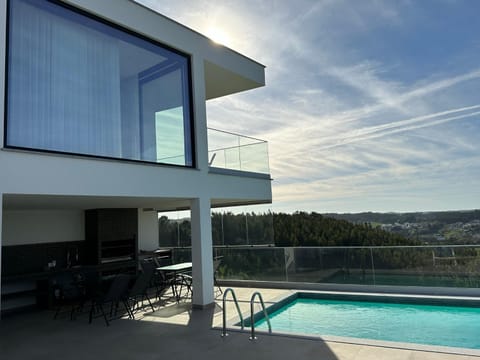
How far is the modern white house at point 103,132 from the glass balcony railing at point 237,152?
0.04 meters

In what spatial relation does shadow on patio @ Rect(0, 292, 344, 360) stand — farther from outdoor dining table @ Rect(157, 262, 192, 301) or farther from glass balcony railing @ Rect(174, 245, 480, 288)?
glass balcony railing @ Rect(174, 245, 480, 288)

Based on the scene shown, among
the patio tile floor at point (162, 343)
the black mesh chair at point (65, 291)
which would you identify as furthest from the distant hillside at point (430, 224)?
the black mesh chair at point (65, 291)

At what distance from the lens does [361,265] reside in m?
10.2

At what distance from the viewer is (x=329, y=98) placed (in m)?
14.7

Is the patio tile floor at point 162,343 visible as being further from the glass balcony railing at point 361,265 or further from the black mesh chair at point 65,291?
the glass balcony railing at point 361,265

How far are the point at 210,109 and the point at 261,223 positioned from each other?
475 cm

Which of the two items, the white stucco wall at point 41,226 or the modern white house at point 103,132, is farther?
the white stucco wall at point 41,226

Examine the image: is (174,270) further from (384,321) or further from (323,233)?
(323,233)

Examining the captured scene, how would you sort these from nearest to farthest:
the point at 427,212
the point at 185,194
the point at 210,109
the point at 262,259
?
the point at 185,194, the point at 262,259, the point at 210,109, the point at 427,212

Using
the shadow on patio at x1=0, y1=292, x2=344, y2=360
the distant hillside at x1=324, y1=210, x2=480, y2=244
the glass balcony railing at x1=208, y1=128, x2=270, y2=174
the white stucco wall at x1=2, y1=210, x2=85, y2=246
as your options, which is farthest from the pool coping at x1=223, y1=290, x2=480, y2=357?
the distant hillside at x1=324, y1=210, x2=480, y2=244

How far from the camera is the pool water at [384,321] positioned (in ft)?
21.3

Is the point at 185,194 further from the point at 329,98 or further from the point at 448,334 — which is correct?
the point at 329,98

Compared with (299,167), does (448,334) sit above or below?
below

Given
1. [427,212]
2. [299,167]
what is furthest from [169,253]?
[427,212]
